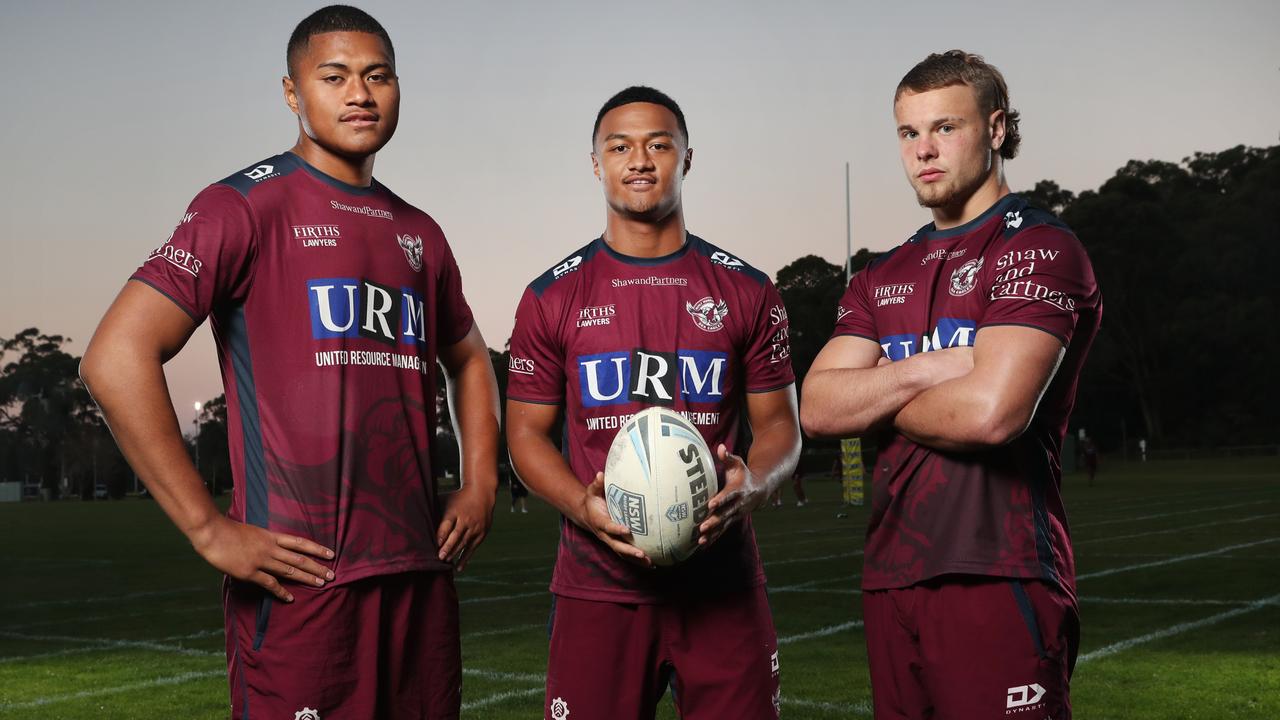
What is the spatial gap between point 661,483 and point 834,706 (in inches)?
169

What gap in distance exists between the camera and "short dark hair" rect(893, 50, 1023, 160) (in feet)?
12.3

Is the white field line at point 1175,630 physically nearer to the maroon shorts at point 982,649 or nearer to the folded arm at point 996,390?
the maroon shorts at point 982,649

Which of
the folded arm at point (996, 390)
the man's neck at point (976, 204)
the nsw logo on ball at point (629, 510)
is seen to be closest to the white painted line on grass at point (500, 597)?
the nsw logo on ball at point (629, 510)

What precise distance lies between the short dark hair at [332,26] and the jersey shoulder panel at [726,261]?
144 centimetres

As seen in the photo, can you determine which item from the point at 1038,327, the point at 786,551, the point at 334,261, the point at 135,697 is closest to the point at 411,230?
the point at 334,261

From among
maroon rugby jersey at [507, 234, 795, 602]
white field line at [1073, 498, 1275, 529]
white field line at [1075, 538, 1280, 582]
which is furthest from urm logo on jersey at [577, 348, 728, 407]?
white field line at [1073, 498, 1275, 529]

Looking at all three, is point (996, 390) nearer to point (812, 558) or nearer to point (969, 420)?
point (969, 420)

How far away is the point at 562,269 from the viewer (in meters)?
4.62

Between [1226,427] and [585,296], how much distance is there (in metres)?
65.8

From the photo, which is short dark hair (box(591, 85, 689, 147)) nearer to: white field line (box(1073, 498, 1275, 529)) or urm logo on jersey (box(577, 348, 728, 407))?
urm logo on jersey (box(577, 348, 728, 407))

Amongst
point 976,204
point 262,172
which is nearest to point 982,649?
point 976,204

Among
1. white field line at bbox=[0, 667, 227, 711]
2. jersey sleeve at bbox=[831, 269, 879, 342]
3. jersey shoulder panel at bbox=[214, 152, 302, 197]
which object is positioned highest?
jersey shoulder panel at bbox=[214, 152, 302, 197]

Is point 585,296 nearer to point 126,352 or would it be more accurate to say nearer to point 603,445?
point 603,445

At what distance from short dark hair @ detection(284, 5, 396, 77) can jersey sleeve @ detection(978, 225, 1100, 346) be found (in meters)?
2.09
